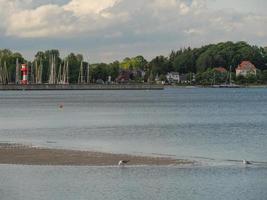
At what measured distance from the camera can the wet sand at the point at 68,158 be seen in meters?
35.3

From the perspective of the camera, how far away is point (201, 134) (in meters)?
58.1

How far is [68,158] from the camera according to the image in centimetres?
3731

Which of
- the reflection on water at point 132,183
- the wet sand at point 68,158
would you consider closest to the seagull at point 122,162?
the wet sand at point 68,158

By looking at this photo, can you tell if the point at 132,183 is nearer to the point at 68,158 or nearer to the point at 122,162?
the point at 122,162

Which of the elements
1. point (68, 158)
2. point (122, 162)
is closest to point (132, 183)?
point (122, 162)

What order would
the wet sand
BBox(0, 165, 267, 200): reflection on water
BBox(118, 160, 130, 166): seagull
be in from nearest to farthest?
BBox(0, 165, 267, 200): reflection on water < BBox(118, 160, 130, 166): seagull < the wet sand

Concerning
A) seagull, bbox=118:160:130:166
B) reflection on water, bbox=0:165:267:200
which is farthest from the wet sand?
reflection on water, bbox=0:165:267:200

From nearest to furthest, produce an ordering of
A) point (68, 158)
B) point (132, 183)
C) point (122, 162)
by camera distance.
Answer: point (132, 183), point (122, 162), point (68, 158)

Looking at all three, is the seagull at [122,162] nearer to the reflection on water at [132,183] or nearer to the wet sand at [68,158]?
the wet sand at [68,158]

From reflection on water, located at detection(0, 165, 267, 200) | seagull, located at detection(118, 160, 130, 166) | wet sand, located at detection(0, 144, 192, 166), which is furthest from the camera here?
wet sand, located at detection(0, 144, 192, 166)

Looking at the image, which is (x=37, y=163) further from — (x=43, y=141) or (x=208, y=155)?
(x=43, y=141)

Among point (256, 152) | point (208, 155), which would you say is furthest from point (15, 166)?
point (256, 152)

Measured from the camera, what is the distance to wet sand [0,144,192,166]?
1390 inches

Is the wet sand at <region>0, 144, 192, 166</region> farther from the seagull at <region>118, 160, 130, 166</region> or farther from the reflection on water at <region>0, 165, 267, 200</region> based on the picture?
the reflection on water at <region>0, 165, 267, 200</region>
